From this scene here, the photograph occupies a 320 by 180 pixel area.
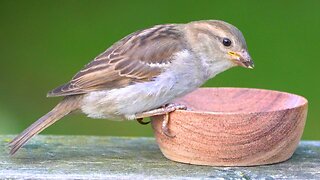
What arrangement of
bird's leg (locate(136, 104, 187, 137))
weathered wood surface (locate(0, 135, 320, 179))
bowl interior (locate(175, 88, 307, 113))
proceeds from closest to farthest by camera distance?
weathered wood surface (locate(0, 135, 320, 179)) < bird's leg (locate(136, 104, 187, 137)) < bowl interior (locate(175, 88, 307, 113))

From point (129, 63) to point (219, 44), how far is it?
0.48 metres

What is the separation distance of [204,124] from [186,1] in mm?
4160

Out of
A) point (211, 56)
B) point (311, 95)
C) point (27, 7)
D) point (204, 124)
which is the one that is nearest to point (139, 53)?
point (211, 56)

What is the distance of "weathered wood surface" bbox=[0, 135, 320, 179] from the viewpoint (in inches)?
143

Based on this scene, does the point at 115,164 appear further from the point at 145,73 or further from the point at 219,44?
the point at 219,44

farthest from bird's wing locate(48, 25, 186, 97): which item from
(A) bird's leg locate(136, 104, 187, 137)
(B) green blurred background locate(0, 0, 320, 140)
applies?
(B) green blurred background locate(0, 0, 320, 140)

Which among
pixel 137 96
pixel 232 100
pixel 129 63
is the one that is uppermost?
pixel 129 63

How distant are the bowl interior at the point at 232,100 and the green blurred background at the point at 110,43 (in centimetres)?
285

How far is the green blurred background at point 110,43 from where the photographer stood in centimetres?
741

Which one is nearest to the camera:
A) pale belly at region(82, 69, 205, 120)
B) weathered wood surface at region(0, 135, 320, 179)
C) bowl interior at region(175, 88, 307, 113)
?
weathered wood surface at region(0, 135, 320, 179)

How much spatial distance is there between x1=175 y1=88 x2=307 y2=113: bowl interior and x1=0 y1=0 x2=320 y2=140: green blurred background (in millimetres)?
2845

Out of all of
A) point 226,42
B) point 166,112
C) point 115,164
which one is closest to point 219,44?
point 226,42

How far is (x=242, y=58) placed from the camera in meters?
4.32

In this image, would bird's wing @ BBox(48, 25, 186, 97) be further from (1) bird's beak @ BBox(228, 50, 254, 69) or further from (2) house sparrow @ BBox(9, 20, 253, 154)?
(1) bird's beak @ BBox(228, 50, 254, 69)
